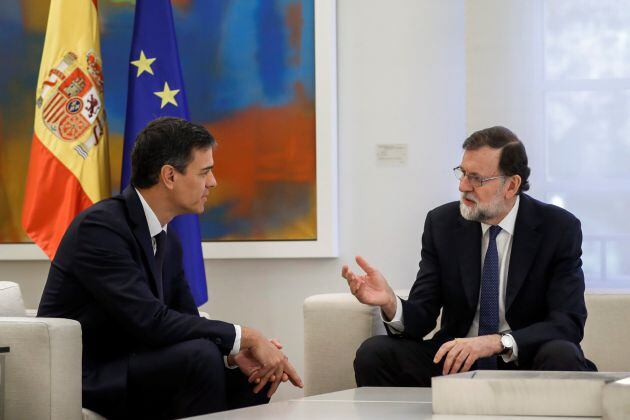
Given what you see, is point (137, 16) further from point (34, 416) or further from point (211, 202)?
point (34, 416)

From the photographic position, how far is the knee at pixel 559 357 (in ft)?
9.18

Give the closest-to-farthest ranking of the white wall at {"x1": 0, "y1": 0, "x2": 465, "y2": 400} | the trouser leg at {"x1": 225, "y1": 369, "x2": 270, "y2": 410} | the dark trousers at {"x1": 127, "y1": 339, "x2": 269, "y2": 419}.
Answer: the dark trousers at {"x1": 127, "y1": 339, "x2": 269, "y2": 419} < the trouser leg at {"x1": 225, "y1": 369, "x2": 270, "y2": 410} < the white wall at {"x1": 0, "y1": 0, "x2": 465, "y2": 400}

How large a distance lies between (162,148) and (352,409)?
145 centimetres

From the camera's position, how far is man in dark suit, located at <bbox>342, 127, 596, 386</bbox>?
308 cm

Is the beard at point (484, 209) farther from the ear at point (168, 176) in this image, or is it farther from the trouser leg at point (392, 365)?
the ear at point (168, 176)

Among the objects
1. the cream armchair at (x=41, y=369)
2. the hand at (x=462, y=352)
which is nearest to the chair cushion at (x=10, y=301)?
the cream armchair at (x=41, y=369)

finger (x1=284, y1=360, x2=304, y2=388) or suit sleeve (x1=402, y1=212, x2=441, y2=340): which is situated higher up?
suit sleeve (x1=402, y1=212, x2=441, y2=340)

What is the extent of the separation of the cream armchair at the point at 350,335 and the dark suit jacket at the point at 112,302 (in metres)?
0.58

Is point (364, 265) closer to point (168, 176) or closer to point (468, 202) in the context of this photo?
point (468, 202)

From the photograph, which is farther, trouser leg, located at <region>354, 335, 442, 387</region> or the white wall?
the white wall

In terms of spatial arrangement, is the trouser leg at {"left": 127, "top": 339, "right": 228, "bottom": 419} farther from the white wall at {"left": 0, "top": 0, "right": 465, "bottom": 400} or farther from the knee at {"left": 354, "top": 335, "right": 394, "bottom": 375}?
the white wall at {"left": 0, "top": 0, "right": 465, "bottom": 400}

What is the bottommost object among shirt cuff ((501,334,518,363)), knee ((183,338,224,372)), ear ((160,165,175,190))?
shirt cuff ((501,334,518,363))

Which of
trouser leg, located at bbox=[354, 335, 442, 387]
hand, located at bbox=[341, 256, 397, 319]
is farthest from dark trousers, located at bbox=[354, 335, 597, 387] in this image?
hand, located at bbox=[341, 256, 397, 319]

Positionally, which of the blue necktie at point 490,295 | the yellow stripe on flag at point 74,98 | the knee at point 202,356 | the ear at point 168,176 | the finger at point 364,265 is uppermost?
the yellow stripe on flag at point 74,98
